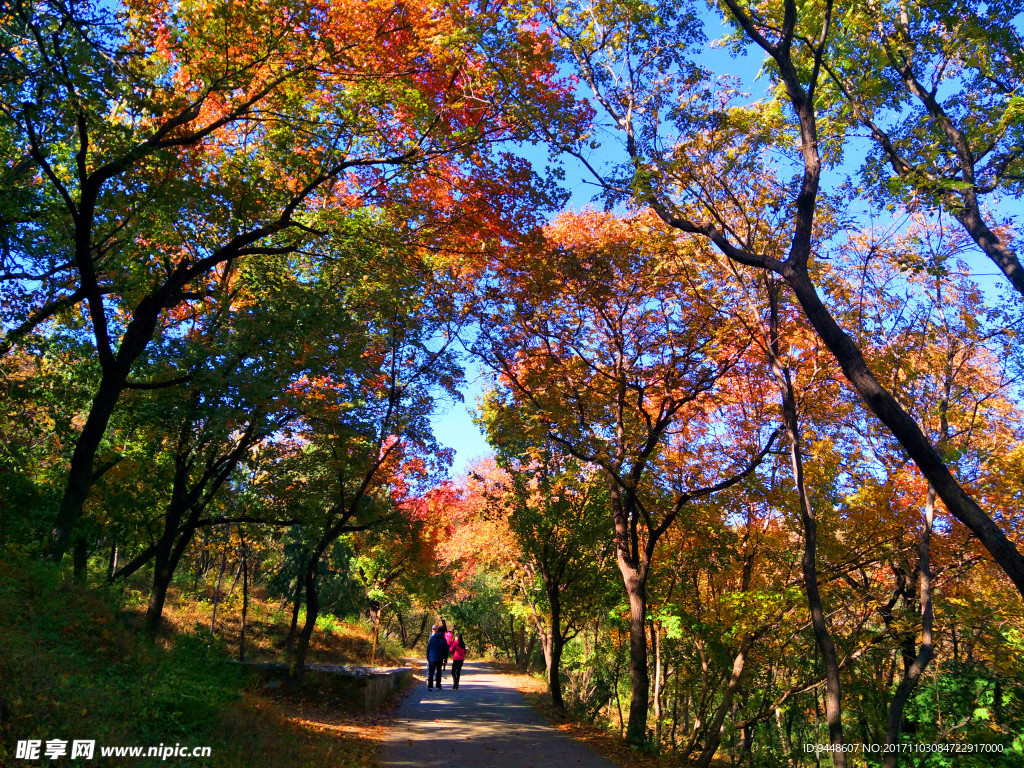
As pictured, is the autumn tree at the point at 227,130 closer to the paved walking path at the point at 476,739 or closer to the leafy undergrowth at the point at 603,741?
the paved walking path at the point at 476,739

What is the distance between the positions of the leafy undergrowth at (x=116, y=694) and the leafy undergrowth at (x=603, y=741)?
4.15m

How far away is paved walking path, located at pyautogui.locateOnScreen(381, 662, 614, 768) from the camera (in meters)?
9.04

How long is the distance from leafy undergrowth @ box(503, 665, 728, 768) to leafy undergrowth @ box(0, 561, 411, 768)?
13.6 ft

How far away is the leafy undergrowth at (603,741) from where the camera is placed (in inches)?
409

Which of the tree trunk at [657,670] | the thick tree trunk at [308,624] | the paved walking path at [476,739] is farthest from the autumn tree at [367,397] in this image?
the tree trunk at [657,670]

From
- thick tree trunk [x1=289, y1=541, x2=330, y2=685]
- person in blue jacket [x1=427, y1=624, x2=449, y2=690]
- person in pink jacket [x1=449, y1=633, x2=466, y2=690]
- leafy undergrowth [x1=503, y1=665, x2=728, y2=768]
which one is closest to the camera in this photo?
leafy undergrowth [x1=503, y1=665, x2=728, y2=768]

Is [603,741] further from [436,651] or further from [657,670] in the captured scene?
[436,651]

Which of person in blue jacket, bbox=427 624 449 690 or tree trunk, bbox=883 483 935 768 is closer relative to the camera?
tree trunk, bbox=883 483 935 768

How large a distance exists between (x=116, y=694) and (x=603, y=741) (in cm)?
913

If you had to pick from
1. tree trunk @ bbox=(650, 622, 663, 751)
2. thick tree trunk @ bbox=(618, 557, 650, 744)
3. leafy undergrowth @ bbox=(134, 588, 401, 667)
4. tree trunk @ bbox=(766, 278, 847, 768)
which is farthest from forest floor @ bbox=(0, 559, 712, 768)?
leafy undergrowth @ bbox=(134, 588, 401, 667)

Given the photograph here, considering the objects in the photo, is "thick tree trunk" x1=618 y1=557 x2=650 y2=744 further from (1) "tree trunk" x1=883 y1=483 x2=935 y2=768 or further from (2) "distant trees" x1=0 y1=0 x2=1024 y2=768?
(1) "tree trunk" x1=883 y1=483 x2=935 y2=768

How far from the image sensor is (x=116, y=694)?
6.21 meters

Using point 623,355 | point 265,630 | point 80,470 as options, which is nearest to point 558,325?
point 623,355

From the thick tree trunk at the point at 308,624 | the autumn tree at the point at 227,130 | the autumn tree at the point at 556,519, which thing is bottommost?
the thick tree trunk at the point at 308,624
